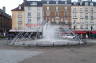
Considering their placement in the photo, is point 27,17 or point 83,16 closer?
point 27,17

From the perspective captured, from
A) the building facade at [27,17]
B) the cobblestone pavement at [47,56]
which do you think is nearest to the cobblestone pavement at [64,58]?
the cobblestone pavement at [47,56]

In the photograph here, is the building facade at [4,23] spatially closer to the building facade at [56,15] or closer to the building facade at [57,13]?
the building facade at [56,15]

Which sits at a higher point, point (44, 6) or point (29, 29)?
point (44, 6)

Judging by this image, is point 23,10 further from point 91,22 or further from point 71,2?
point 91,22

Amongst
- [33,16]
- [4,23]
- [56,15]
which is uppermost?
[56,15]

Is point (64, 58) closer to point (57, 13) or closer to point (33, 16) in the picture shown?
point (57, 13)

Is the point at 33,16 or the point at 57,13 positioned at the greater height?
the point at 57,13

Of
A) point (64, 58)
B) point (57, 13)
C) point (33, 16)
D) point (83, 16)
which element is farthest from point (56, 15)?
point (64, 58)

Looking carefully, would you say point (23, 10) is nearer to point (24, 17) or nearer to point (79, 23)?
point (24, 17)

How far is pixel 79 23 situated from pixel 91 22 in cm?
478

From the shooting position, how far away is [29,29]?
9394 cm

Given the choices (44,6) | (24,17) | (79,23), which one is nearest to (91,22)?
(79,23)

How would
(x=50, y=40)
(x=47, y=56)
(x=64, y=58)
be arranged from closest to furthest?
1. (x=64, y=58)
2. (x=47, y=56)
3. (x=50, y=40)

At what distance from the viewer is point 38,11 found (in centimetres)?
9675
